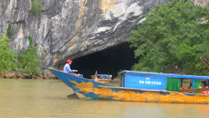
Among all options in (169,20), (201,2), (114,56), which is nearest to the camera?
(169,20)

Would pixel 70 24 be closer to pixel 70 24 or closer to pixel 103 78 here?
pixel 70 24

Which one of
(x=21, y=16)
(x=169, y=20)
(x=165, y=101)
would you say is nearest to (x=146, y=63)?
(x=169, y=20)

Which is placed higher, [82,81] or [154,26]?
[154,26]

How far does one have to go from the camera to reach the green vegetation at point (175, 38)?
24.6 meters

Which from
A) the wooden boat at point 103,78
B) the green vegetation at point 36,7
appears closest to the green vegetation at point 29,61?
the green vegetation at point 36,7

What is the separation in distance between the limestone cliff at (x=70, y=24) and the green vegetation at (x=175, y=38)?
3.31m

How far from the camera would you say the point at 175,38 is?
26344 mm

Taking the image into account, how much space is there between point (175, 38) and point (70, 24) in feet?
39.9

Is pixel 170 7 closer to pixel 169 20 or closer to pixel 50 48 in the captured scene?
pixel 169 20

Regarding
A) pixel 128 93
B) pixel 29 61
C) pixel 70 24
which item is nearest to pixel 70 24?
pixel 70 24

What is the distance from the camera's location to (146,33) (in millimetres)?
30672

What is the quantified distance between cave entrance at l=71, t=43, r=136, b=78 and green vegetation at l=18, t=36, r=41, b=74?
26.5ft

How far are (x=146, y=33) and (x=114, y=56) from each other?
1382 cm

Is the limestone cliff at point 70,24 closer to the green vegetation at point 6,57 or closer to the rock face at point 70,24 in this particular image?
the rock face at point 70,24
